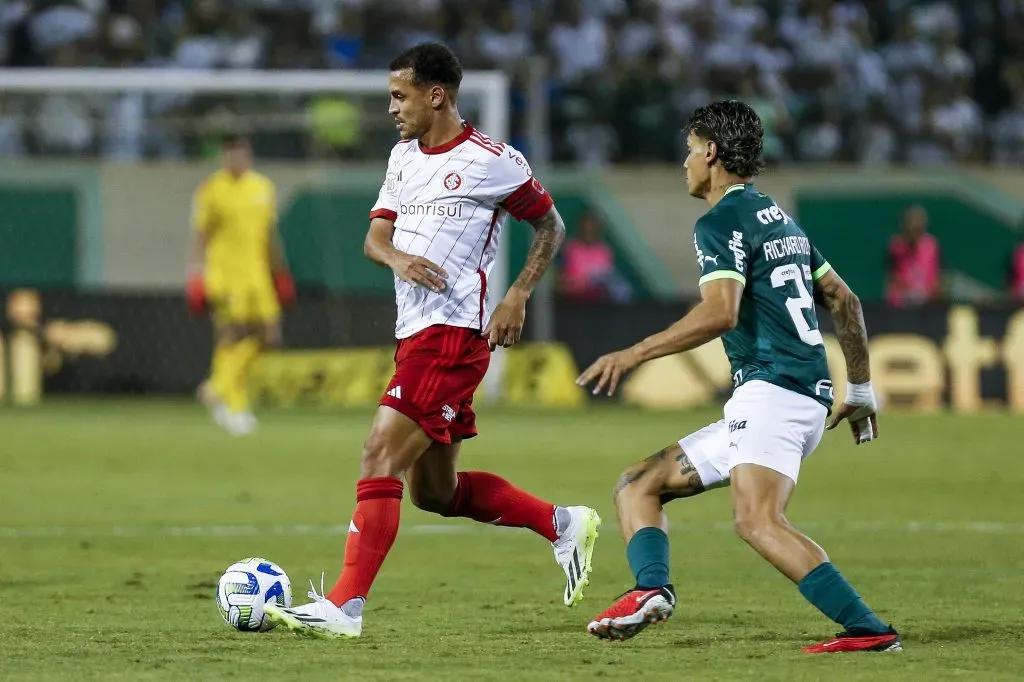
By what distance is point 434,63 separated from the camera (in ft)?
22.2

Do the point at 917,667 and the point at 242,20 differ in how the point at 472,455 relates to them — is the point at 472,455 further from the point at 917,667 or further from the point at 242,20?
the point at 242,20

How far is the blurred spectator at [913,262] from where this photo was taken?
21312mm

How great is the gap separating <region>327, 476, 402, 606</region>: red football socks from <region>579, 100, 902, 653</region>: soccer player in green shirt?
2.73 ft

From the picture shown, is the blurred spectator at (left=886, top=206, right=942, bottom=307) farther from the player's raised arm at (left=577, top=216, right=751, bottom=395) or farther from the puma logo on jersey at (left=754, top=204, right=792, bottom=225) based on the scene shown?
the player's raised arm at (left=577, top=216, right=751, bottom=395)

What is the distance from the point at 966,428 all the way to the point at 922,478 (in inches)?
183

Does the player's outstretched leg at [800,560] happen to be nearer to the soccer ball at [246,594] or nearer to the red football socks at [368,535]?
the red football socks at [368,535]

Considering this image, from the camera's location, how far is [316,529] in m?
9.88

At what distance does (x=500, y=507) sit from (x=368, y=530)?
40.4 inches

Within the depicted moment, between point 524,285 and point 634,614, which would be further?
point 524,285

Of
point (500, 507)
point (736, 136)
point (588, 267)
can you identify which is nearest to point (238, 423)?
point (588, 267)

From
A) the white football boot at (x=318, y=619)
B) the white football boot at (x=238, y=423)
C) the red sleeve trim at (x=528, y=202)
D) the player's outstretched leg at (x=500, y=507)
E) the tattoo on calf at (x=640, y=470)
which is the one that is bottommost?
the white football boot at (x=238, y=423)

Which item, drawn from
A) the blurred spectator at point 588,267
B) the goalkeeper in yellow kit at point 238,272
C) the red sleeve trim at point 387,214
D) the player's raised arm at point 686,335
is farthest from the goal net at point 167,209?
the player's raised arm at point 686,335

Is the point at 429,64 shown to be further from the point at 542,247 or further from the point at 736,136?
the point at 736,136

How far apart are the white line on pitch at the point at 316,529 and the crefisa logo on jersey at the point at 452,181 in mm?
3421
